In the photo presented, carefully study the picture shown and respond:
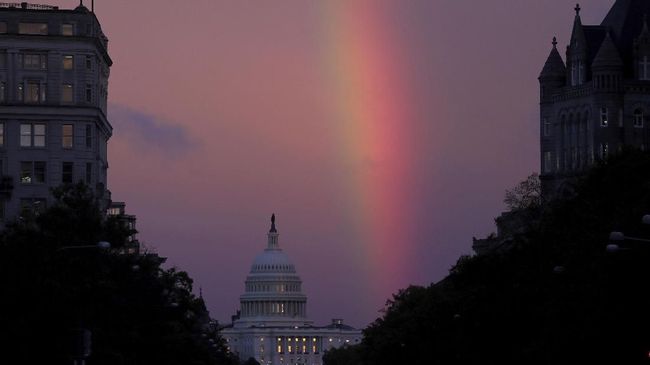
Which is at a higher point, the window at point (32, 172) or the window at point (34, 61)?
the window at point (34, 61)

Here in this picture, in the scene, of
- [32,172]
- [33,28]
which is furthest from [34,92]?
[32,172]

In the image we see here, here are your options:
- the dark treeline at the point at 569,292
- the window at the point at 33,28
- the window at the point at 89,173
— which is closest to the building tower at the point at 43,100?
the window at the point at 33,28

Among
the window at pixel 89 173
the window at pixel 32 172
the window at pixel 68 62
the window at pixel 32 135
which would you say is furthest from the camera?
the window at pixel 89 173

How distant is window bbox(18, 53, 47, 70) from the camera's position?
162 metres

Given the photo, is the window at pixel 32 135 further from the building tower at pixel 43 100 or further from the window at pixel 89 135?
the window at pixel 89 135

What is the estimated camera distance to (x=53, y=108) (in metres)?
163

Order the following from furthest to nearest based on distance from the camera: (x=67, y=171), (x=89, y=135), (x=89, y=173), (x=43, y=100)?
1. (x=89, y=173)
2. (x=89, y=135)
3. (x=67, y=171)
4. (x=43, y=100)

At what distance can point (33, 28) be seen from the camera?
162500mm

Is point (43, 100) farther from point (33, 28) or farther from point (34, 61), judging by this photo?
point (33, 28)

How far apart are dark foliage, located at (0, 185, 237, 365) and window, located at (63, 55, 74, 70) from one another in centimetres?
1673

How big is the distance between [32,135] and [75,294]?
2319 inches

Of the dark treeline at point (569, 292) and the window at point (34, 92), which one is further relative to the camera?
the window at point (34, 92)

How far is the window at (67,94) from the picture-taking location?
164 m

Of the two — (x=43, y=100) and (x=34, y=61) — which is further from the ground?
(x=34, y=61)
